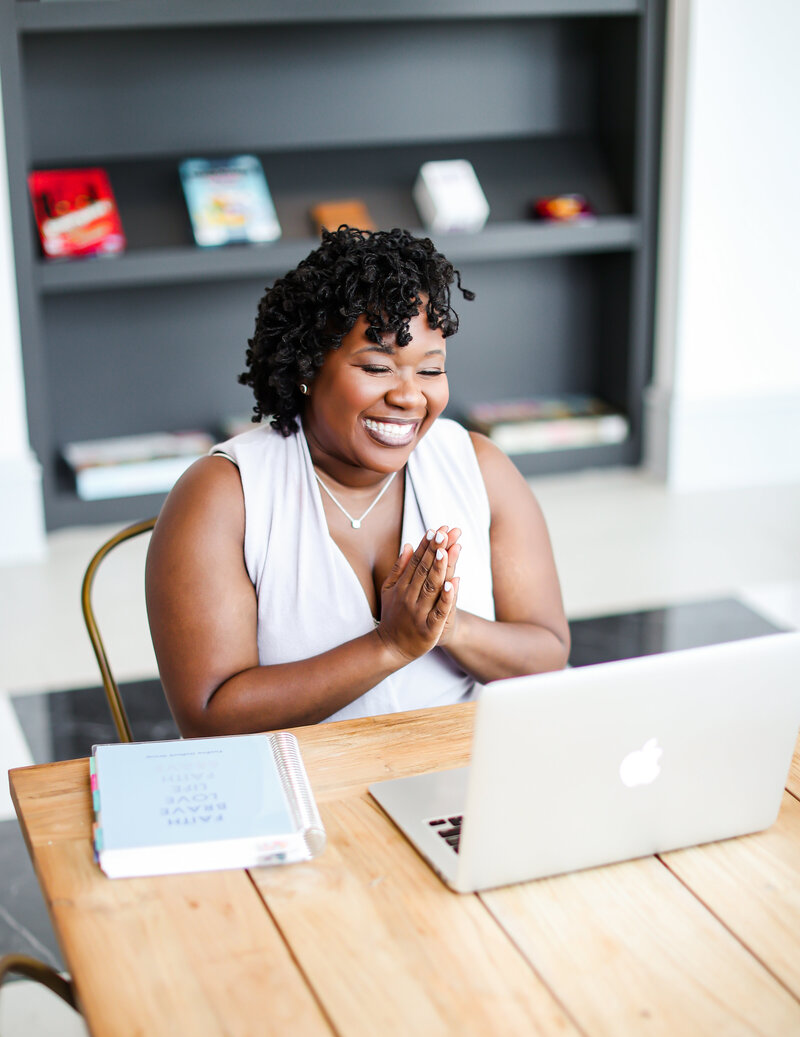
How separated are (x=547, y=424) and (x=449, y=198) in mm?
878

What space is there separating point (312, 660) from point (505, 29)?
336 centimetres

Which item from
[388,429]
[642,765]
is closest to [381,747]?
[642,765]

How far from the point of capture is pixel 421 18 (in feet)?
12.9

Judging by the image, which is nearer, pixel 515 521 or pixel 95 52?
pixel 515 521

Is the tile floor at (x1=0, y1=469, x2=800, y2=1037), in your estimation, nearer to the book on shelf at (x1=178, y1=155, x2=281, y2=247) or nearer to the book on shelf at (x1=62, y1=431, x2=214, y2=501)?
the book on shelf at (x1=62, y1=431, x2=214, y2=501)

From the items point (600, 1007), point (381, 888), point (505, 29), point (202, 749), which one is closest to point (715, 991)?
point (600, 1007)

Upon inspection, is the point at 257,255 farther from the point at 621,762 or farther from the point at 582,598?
the point at 621,762

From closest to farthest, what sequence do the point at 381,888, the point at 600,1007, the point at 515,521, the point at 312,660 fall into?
the point at 600,1007 → the point at 381,888 → the point at 312,660 → the point at 515,521

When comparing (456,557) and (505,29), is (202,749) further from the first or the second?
(505,29)

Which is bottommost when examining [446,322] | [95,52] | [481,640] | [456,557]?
[481,640]

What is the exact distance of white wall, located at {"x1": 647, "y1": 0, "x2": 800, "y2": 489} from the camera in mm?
4156

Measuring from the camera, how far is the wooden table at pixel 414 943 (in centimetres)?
97

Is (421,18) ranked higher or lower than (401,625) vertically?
higher

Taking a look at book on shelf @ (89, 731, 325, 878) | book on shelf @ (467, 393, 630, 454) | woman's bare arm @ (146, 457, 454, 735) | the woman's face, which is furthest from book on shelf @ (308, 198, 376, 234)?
book on shelf @ (89, 731, 325, 878)
